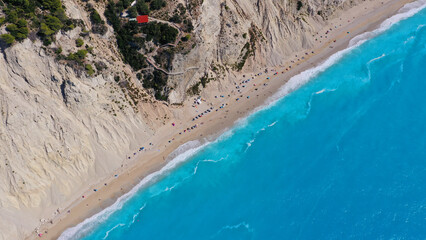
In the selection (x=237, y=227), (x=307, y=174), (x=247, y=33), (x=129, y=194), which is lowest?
(x=237, y=227)

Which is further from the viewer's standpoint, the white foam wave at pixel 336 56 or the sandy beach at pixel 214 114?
the white foam wave at pixel 336 56

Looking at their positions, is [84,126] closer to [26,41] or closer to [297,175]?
[26,41]

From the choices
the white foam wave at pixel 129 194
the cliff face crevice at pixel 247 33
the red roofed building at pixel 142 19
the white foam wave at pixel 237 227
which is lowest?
the white foam wave at pixel 237 227

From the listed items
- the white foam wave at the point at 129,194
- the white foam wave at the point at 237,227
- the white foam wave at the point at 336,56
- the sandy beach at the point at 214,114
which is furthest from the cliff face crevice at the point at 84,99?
the white foam wave at the point at 237,227

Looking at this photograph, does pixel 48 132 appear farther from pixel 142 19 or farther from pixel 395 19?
pixel 395 19

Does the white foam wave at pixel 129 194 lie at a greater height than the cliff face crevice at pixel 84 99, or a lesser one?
lesser

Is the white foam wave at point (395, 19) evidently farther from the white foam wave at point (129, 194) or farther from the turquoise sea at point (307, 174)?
the white foam wave at point (129, 194)

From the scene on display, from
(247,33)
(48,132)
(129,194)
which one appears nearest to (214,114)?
(247,33)
